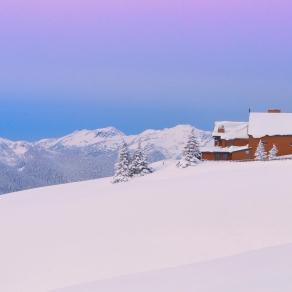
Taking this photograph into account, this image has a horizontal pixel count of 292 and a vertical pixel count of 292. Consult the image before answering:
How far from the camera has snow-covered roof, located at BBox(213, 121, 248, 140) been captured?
138 feet

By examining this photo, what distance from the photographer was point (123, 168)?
113ft

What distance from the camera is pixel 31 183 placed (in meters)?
155

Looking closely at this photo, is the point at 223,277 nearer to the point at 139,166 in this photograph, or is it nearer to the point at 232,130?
the point at 139,166

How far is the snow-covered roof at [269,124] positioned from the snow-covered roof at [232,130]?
5.83 ft

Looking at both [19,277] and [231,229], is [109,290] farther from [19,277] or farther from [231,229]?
[231,229]

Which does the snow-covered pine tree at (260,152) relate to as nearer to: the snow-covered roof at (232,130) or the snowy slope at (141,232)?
the snow-covered roof at (232,130)

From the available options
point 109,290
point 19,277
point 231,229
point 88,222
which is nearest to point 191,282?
point 109,290

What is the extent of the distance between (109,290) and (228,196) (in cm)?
1124

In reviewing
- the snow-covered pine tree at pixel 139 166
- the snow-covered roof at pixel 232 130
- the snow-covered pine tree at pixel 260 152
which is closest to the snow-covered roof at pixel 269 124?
the snow-covered roof at pixel 232 130

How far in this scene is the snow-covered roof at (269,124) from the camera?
131 ft

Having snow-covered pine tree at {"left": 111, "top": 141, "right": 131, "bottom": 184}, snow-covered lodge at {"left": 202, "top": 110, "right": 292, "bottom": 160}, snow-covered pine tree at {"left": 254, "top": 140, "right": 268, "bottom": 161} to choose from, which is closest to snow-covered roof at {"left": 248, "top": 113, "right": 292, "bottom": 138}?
snow-covered lodge at {"left": 202, "top": 110, "right": 292, "bottom": 160}

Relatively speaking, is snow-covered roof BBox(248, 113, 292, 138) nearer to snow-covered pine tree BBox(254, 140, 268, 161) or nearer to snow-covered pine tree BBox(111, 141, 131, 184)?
snow-covered pine tree BBox(254, 140, 268, 161)

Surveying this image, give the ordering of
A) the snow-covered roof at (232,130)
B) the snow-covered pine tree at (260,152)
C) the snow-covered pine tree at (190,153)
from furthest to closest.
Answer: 1. the snow-covered roof at (232,130)
2. the snow-covered pine tree at (260,152)
3. the snow-covered pine tree at (190,153)

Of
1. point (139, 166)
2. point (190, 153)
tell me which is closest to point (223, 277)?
point (190, 153)
